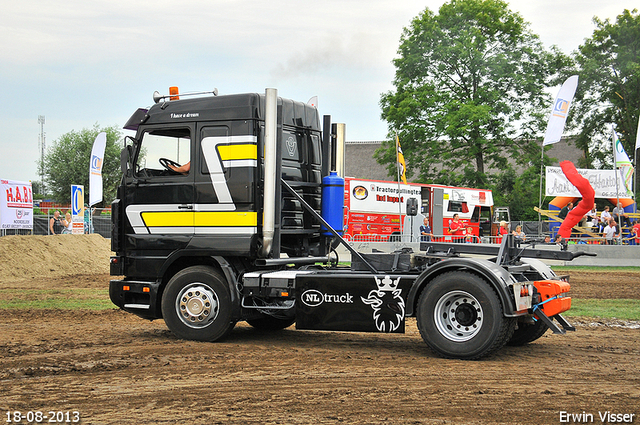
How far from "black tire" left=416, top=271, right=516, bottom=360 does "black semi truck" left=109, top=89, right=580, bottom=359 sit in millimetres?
12

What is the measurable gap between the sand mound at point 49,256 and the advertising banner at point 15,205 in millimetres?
1565

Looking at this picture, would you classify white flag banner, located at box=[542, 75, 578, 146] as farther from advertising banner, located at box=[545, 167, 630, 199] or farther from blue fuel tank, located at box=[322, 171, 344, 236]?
blue fuel tank, located at box=[322, 171, 344, 236]

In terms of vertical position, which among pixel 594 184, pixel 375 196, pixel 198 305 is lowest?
pixel 198 305

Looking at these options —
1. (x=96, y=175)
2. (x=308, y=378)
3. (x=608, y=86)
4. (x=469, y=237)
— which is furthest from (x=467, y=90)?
(x=308, y=378)

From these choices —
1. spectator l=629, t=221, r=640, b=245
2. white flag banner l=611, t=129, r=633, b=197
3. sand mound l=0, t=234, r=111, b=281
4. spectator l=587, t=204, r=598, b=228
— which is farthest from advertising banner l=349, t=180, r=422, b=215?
sand mound l=0, t=234, r=111, b=281

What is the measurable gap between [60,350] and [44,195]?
70.1 m

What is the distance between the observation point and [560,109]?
25.7 meters

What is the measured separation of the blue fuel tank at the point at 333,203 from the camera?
8.66 metres

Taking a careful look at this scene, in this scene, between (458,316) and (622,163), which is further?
(622,163)

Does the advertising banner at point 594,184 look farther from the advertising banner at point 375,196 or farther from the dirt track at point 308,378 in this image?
the dirt track at point 308,378

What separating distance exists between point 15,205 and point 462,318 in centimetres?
2016

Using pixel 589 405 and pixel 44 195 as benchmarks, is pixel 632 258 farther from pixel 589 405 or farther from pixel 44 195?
pixel 44 195

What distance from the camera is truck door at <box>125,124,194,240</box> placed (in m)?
8.30

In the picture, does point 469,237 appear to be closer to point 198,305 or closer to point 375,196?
point 198,305
